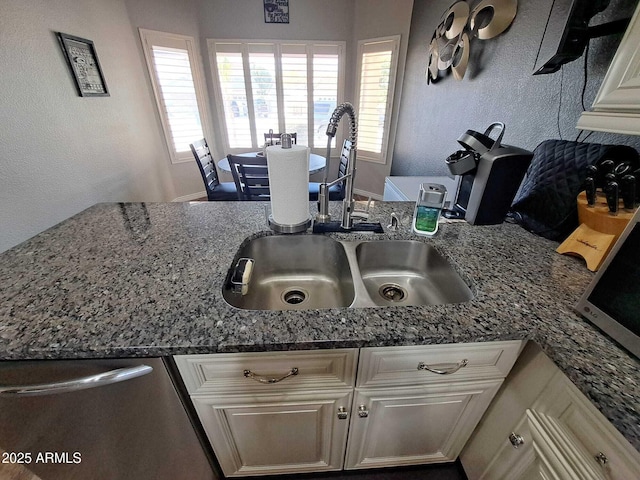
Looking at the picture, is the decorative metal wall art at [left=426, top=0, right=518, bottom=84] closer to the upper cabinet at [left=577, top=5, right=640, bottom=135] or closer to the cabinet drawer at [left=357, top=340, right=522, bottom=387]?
the upper cabinet at [left=577, top=5, right=640, bottom=135]

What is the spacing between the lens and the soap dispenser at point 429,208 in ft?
3.34

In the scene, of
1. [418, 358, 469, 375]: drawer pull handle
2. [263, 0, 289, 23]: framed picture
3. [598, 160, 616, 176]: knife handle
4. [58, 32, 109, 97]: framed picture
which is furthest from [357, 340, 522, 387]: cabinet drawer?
[263, 0, 289, 23]: framed picture

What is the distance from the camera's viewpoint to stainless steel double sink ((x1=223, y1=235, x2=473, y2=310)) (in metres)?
0.98

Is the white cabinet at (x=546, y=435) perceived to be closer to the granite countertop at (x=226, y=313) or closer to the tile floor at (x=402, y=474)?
the granite countertop at (x=226, y=313)

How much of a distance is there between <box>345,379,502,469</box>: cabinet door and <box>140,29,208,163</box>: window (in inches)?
148

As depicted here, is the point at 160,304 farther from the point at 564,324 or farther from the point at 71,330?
the point at 564,324

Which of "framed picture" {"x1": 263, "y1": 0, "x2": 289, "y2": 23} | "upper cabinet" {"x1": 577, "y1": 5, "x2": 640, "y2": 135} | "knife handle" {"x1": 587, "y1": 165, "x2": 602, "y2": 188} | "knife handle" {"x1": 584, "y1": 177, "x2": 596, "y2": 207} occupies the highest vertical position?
"framed picture" {"x1": 263, "y1": 0, "x2": 289, "y2": 23}

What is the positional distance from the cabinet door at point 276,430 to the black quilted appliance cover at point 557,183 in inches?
38.6

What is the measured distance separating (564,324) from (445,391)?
0.36m

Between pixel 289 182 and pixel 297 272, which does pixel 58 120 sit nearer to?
pixel 289 182

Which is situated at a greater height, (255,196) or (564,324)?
(564,324)

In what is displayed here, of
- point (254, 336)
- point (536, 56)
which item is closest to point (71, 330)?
point (254, 336)

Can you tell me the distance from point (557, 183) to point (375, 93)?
290 cm

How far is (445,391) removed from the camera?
0.75 metres
